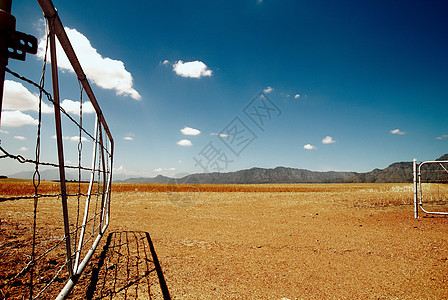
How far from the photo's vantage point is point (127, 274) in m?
3.90

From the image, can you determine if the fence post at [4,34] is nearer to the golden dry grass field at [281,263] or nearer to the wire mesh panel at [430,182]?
the golden dry grass field at [281,263]

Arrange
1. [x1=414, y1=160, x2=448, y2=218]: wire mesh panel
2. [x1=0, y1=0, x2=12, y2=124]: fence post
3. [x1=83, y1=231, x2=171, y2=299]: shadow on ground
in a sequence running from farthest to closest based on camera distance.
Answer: [x1=414, y1=160, x2=448, y2=218]: wire mesh panel → [x1=83, y1=231, x2=171, y2=299]: shadow on ground → [x1=0, y1=0, x2=12, y2=124]: fence post

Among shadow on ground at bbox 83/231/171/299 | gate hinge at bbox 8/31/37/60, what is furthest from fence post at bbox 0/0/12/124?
shadow on ground at bbox 83/231/171/299

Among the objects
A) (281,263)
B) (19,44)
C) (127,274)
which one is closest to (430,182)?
(281,263)

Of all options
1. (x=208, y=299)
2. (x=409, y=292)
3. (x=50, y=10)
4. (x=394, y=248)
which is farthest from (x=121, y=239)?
(x=394, y=248)

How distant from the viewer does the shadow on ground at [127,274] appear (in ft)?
10.8

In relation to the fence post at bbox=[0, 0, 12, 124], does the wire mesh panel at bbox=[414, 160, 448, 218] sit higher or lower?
lower

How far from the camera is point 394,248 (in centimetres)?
549

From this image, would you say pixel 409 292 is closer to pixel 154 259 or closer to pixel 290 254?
pixel 290 254

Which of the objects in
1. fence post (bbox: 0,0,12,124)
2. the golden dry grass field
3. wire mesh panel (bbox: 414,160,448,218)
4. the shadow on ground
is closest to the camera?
fence post (bbox: 0,0,12,124)

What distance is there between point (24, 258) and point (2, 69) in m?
3.92

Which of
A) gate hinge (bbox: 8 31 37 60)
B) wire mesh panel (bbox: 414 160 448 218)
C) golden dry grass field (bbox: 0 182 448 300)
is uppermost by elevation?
gate hinge (bbox: 8 31 37 60)

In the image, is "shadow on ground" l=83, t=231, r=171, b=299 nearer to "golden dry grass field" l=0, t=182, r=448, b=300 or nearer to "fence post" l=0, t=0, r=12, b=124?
"golden dry grass field" l=0, t=182, r=448, b=300

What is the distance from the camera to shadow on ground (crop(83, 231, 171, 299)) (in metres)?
3.29
